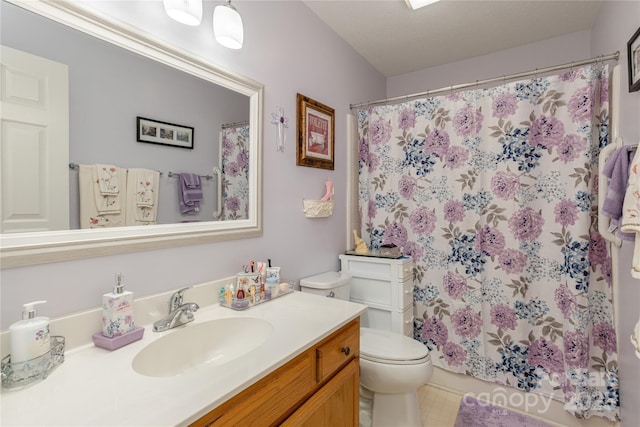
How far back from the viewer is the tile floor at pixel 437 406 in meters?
1.88

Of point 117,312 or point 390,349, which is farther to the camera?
point 390,349

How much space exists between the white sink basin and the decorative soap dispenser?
0.10 meters

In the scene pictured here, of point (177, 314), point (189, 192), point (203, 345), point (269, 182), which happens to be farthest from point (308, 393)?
point (269, 182)

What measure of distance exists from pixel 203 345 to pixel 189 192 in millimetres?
609

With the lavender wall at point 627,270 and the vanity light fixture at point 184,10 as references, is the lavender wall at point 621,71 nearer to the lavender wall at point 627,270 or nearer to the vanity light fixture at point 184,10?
the lavender wall at point 627,270

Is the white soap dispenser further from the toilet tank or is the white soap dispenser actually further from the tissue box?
the tissue box

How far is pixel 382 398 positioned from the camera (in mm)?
1732

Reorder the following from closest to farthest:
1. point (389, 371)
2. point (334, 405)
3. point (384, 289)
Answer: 1. point (334, 405)
2. point (389, 371)
3. point (384, 289)

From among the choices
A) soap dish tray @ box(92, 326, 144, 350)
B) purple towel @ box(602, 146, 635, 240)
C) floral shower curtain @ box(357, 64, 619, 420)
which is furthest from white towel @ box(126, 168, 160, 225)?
purple towel @ box(602, 146, 635, 240)

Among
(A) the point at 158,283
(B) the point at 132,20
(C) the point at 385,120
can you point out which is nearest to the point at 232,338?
(A) the point at 158,283

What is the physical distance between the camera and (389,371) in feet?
5.19

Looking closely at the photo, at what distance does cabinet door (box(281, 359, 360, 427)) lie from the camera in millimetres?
999

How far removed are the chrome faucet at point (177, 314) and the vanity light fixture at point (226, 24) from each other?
1029 mm

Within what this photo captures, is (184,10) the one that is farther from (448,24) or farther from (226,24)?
(448,24)
